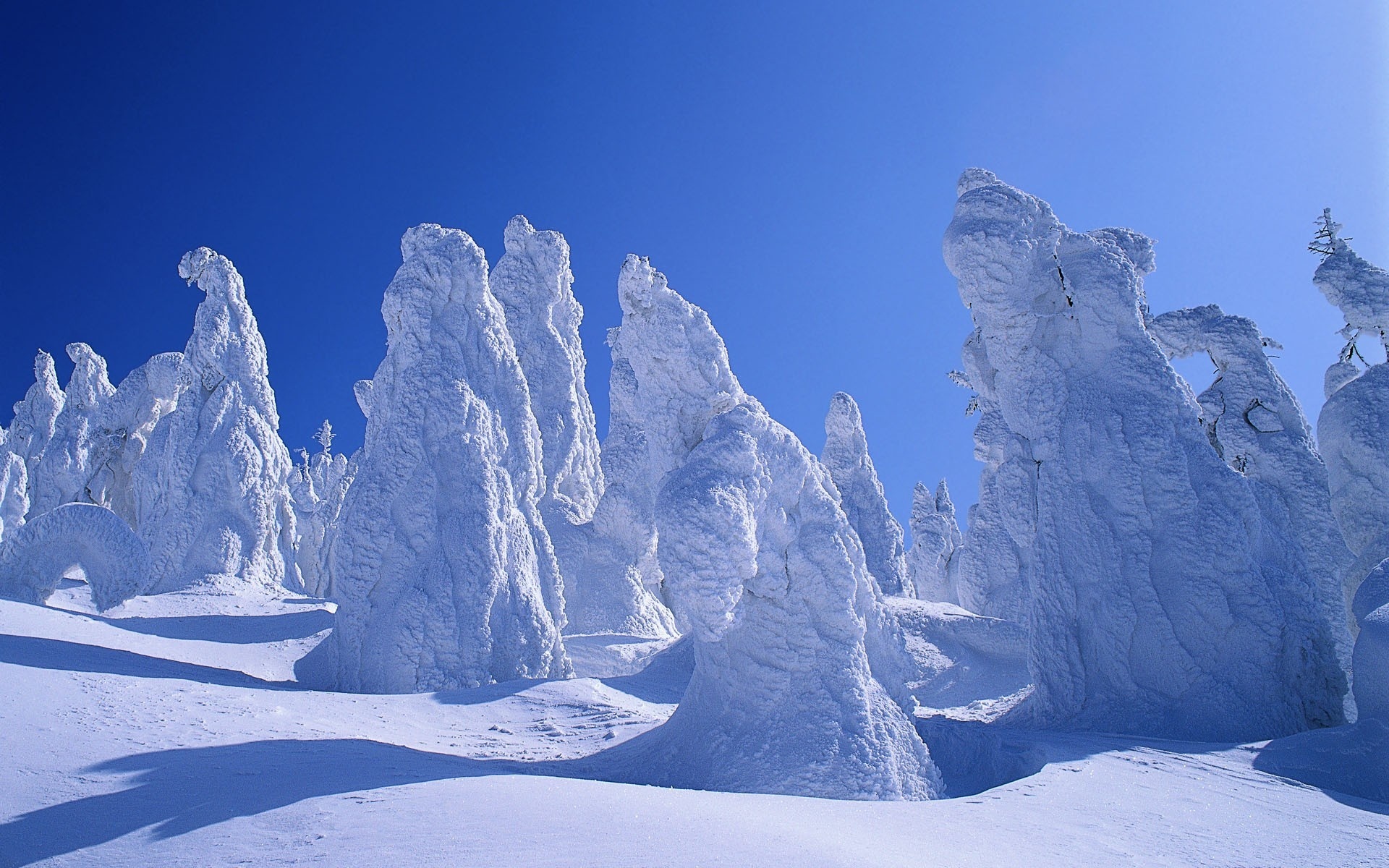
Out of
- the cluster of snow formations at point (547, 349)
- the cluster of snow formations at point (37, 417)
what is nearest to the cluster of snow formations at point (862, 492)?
the cluster of snow formations at point (547, 349)

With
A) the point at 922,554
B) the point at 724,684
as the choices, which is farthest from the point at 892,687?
the point at 922,554

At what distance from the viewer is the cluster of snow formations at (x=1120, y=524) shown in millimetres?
8477

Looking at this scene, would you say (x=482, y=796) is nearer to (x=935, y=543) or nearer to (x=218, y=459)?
(x=218, y=459)

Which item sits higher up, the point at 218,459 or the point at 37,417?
the point at 37,417

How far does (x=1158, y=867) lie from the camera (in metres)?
4.12

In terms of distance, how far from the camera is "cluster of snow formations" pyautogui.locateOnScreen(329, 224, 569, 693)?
10461 mm

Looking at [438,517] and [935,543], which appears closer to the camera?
[438,517]

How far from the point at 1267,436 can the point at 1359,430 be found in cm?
99

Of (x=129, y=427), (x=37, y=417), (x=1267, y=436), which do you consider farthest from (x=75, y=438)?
(x=1267, y=436)

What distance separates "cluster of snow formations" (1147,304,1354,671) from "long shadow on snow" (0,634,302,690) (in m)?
12.5

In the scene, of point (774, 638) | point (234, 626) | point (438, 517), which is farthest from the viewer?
point (234, 626)

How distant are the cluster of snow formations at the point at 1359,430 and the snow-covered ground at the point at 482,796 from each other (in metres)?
4.97

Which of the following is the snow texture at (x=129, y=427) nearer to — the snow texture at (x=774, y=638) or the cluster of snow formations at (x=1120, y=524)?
Result: the snow texture at (x=774, y=638)

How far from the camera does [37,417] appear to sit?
30.0 meters
